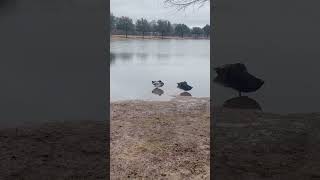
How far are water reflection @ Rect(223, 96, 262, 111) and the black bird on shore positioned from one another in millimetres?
249

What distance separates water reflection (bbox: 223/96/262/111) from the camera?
35.0 feet

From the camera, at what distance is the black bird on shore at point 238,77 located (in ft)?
36.6

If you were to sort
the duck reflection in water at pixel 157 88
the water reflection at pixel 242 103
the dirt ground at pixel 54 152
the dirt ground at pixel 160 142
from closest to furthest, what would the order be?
the dirt ground at pixel 54 152 → the dirt ground at pixel 160 142 → the water reflection at pixel 242 103 → the duck reflection in water at pixel 157 88

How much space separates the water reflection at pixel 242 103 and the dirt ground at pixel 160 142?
65cm

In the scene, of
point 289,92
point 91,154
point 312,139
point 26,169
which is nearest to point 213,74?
point 289,92

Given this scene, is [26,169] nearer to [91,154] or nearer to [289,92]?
[91,154]

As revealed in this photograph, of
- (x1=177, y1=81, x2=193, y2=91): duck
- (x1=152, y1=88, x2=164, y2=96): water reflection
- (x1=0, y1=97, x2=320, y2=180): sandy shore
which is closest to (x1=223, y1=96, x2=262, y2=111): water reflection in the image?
(x1=0, y1=97, x2=320, y2=180): sandy shore

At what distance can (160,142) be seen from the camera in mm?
7406

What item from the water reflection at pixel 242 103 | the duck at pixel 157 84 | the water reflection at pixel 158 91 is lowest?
the water reflection at pixel 158 91

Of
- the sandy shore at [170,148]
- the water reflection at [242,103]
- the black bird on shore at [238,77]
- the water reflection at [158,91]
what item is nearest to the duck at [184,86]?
the water reflection at [158,91]

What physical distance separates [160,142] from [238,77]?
4.50 metres

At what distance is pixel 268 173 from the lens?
19.0 ft

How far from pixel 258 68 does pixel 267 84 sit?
6.22 feet

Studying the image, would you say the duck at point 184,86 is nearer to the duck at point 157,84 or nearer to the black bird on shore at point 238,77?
the duck at point 157,84
